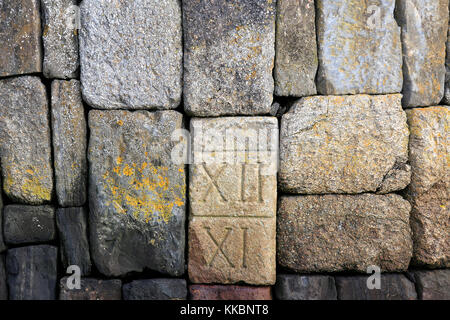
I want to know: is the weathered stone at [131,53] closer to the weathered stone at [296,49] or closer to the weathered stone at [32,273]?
the weathered stone at [296,49]

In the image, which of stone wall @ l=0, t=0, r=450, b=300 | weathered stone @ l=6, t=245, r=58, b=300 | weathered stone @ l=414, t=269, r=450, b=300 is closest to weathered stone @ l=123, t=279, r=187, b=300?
stone wall @ l=0, t=0, r=450, b=300

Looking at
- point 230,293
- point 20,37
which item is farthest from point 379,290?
point 20,37

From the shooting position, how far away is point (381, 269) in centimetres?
247

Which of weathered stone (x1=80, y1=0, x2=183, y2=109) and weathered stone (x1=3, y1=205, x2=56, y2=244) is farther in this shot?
weathered stone (x1=3, y1=205, x2=56, y2=244)

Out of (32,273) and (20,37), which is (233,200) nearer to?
(32,273)

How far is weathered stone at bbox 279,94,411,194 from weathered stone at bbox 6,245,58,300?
1.80 metres

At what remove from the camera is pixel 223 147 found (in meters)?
2.40

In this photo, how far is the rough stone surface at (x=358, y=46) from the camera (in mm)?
2400

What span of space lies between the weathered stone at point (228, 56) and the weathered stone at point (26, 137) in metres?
1.02

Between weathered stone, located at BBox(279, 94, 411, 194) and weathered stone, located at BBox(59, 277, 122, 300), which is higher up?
weathered stone, located at BBox(279, 94, 411, 194)

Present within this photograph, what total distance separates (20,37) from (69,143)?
2.58ft

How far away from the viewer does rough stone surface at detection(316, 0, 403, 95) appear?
2.40 m

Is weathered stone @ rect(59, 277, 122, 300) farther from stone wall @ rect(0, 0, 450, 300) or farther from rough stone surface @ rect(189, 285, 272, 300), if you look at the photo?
rough stone surface @ rect(189, 285, 272, 300)

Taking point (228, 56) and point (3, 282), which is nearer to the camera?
point (228, 56)
